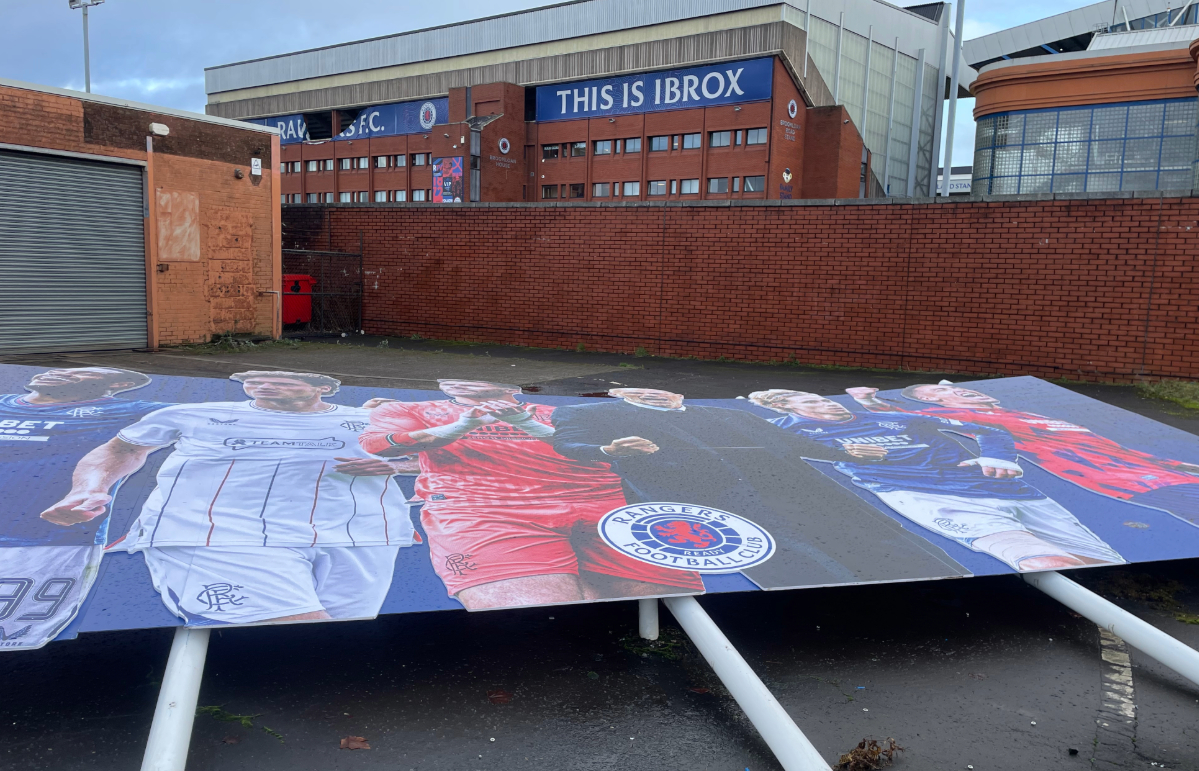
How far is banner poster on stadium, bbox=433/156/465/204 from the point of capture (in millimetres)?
38219

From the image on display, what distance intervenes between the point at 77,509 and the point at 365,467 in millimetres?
1347

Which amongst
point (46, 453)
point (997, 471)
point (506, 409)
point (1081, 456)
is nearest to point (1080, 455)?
point (1081, 456)

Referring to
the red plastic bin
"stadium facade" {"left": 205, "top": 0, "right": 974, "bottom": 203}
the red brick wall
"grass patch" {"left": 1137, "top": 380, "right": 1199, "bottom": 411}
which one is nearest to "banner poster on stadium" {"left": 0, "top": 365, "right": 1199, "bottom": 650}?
"grass patch" {"left": 1137, "top": 380, "right": 1199, "bottom": 411}

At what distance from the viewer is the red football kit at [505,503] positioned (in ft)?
12.3

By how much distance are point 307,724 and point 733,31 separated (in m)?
36.0

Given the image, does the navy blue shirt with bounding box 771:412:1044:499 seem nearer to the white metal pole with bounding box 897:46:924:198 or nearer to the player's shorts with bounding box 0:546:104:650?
the player's shorts with bounding box 0:546:104:650

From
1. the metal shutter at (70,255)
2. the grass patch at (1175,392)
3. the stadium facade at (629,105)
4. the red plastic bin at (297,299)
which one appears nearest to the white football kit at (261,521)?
the metal shutter at (70,255)

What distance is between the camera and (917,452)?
5.58m

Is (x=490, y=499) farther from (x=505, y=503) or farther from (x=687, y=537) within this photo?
(x=687, y=537)

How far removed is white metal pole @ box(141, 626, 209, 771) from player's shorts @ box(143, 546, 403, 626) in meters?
0.08

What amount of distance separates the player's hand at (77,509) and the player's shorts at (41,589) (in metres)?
0.22

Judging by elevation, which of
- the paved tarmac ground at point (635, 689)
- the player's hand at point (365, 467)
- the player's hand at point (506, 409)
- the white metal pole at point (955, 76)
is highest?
the white metal pole at point (955, 76)

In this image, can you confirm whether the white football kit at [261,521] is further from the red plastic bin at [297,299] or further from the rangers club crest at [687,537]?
the red plastic bin at [297,299]

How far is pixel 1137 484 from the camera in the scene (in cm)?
523
